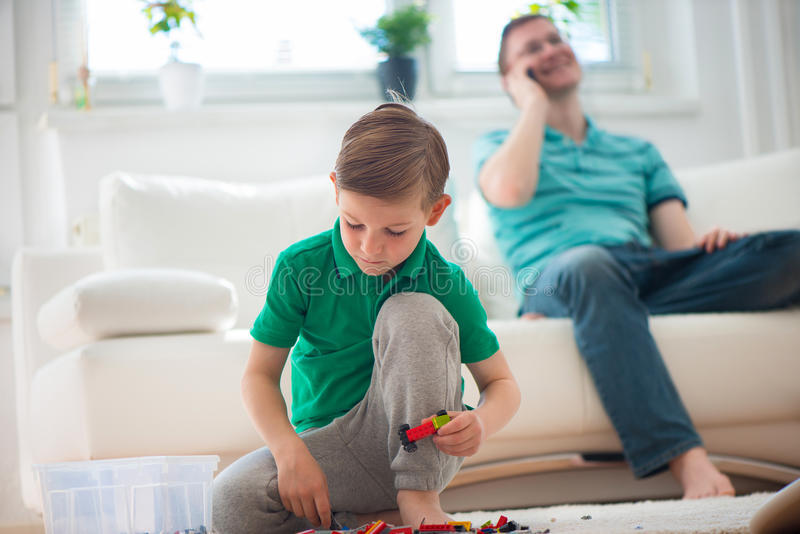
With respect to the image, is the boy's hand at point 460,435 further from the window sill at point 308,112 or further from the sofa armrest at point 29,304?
the window sill at point 308,112

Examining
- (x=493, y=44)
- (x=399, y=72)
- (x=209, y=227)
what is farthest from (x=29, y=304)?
(x=493, y=44)

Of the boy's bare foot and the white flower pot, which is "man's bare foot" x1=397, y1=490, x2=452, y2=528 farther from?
the white flower pot

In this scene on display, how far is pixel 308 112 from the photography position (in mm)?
2311

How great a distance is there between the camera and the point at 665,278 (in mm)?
1620

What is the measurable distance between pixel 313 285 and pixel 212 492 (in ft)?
0.97

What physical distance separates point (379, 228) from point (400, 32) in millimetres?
1560

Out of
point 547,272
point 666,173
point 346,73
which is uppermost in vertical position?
point 346,73

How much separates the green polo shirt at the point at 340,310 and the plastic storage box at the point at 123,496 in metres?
0.19

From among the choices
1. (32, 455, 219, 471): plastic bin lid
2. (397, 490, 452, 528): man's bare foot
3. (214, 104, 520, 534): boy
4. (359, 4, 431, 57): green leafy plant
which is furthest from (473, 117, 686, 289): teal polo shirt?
(32, 455, 219, 471): plastic bin lid

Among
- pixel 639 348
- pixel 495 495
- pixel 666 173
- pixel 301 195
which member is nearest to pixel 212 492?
pixel 495 495

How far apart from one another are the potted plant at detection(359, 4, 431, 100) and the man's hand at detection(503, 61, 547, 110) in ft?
1.40

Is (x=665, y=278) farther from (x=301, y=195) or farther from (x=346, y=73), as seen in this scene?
(x=346, y=73)

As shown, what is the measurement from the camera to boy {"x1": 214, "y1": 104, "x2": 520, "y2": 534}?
886mm

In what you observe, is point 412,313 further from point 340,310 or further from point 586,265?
point 586,265
